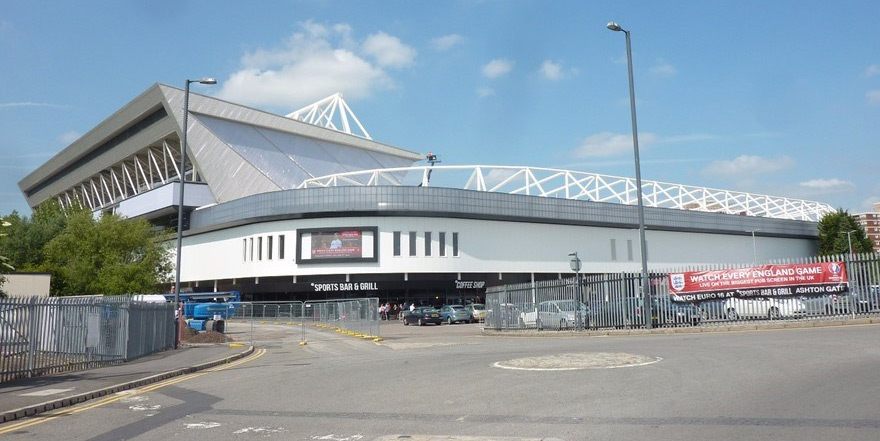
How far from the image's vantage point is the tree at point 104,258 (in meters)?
41.1

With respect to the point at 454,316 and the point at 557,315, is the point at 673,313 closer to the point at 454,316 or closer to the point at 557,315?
the point at 557,315

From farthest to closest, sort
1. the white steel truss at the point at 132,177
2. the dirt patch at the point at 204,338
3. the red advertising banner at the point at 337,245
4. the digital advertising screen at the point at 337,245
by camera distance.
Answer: the white steel truss at the point at 132,177
the red advertising banner at the point at 337,245
the digital advertising screen at the point at 337,245
the dirt patch at the point at 204,338

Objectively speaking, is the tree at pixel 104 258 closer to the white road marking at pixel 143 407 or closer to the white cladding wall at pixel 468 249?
the white cladding wall at pixel 468 249

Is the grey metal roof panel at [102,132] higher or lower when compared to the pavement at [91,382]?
higher

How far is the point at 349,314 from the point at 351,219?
29.8 m

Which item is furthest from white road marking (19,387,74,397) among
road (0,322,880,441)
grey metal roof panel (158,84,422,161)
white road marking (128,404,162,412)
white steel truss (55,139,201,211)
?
white steel truss (55,139,201,211)

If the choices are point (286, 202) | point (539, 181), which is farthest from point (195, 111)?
point (539, 181)

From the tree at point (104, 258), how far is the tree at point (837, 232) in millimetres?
77707

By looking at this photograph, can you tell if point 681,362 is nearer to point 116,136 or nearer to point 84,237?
point 84,237

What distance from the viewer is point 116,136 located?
8775 cm

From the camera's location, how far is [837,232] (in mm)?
86000

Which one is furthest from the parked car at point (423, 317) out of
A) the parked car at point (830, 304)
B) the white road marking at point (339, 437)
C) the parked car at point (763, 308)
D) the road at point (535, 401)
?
the white road marking at point (339, 437)

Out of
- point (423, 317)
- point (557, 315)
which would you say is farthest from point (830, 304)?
point (423, 317)

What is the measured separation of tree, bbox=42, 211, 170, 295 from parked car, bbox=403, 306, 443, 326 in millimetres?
17209
